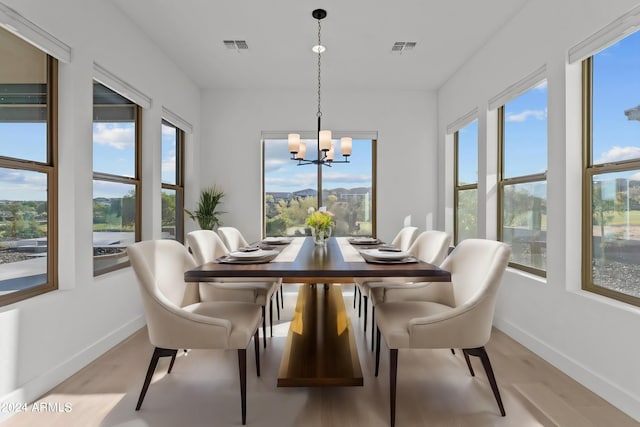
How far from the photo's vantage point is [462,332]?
1.79 meters

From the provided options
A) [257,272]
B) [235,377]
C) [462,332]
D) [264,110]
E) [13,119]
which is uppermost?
[264,110]

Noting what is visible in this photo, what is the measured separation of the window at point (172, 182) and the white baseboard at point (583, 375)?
376cm

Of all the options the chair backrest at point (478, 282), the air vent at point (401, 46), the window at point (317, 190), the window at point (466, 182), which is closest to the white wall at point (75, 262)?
the window at point (317, 190)

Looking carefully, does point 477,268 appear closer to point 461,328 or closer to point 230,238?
point 461,328

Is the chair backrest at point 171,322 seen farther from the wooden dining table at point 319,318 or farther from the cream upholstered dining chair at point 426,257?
the cream upholstered dining chair at point 426,257

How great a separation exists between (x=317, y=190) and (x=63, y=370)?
12.3ft

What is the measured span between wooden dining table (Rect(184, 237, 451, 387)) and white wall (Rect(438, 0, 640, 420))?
1198 mm

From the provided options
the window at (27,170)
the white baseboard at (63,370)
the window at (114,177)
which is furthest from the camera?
the window at (114,177)

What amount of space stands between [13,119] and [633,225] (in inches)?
149

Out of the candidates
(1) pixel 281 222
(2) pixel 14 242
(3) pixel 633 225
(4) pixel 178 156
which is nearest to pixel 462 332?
(3) pixel 633 225

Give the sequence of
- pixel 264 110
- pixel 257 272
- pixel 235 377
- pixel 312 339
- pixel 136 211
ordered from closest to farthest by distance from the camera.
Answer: pixel 257 272, pixel 235 377, pixel 312 339, pixel 136 211, pixel 264 110

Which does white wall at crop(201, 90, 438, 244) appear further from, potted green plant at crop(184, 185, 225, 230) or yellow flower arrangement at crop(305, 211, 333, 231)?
yellow flower arrangement at crop(305, 211, 333, 231)

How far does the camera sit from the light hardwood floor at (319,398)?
5.98 feet

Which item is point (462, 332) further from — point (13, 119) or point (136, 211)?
point (136, 211)
